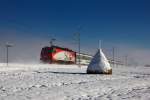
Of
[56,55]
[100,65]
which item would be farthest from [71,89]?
[56,55]

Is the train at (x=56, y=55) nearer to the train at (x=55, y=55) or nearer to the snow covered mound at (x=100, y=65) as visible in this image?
the train at (x=55, y=55)

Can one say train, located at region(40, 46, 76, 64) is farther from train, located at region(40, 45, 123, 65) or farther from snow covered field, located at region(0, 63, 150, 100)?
snow covered field, located at region(0, 63, 150, 100)

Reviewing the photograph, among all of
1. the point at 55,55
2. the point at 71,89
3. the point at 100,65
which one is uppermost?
the point at 55,55

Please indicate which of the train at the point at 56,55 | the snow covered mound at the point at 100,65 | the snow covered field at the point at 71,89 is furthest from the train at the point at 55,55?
the snow covered field at the point at 71,89

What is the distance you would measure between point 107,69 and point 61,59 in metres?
33.5

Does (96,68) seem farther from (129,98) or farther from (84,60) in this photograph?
(84,60)

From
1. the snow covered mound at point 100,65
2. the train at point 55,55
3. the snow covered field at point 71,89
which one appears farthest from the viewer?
the train at point 55,55

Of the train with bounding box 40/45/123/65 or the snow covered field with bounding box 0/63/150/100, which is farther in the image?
the train with bounding box 40/45/123/65

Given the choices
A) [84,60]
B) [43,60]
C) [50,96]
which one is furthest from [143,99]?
[84,60]

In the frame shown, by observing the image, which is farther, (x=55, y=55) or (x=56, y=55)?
(x=56, y=55)

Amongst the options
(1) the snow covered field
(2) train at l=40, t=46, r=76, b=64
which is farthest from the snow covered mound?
(2) train at l=40, t=46, r=76, b=64

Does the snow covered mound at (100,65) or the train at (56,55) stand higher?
the train at (56,55)

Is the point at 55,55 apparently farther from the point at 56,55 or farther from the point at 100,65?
the point at 100,65

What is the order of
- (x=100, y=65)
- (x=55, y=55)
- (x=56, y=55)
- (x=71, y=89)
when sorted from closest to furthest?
(x=71, y=89) < (x=100, y=65) < (x=55, y=55) < (x=56, y=55)
